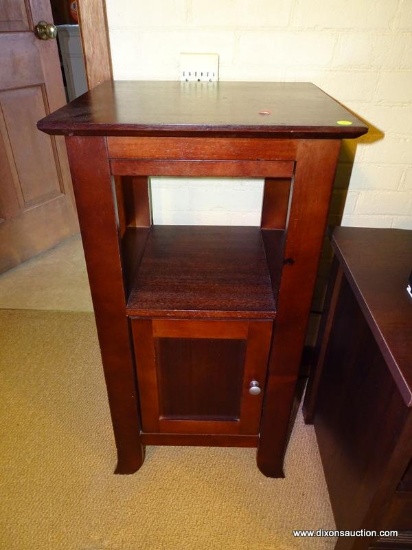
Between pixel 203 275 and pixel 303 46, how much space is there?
66 cm

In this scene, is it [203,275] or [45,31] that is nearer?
[203,275]

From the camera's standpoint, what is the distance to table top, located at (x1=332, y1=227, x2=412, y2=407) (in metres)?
0.68

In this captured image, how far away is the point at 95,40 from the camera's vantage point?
1.03 m

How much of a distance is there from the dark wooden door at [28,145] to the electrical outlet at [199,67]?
124cm

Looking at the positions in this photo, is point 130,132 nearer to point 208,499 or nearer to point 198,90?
point 198,90

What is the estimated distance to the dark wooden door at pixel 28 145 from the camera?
1.85 m

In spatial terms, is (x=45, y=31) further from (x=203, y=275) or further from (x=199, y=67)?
(x=203, y=275)

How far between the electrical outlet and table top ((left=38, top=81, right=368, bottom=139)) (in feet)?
0.42

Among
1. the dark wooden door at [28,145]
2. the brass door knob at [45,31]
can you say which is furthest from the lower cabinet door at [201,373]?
the brass door knob at [45,31]

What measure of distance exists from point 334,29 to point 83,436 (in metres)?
1.41

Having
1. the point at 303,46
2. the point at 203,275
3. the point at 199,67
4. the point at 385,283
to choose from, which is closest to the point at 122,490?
the point at 203,275

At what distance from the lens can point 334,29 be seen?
101cm

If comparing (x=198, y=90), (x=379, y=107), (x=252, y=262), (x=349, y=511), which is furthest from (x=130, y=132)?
(x=349, y=511)

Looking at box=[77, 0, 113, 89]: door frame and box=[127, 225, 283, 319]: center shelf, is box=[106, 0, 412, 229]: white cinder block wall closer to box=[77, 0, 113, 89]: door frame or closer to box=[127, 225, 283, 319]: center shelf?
box=[77, 0, 113, 89]: door frame
